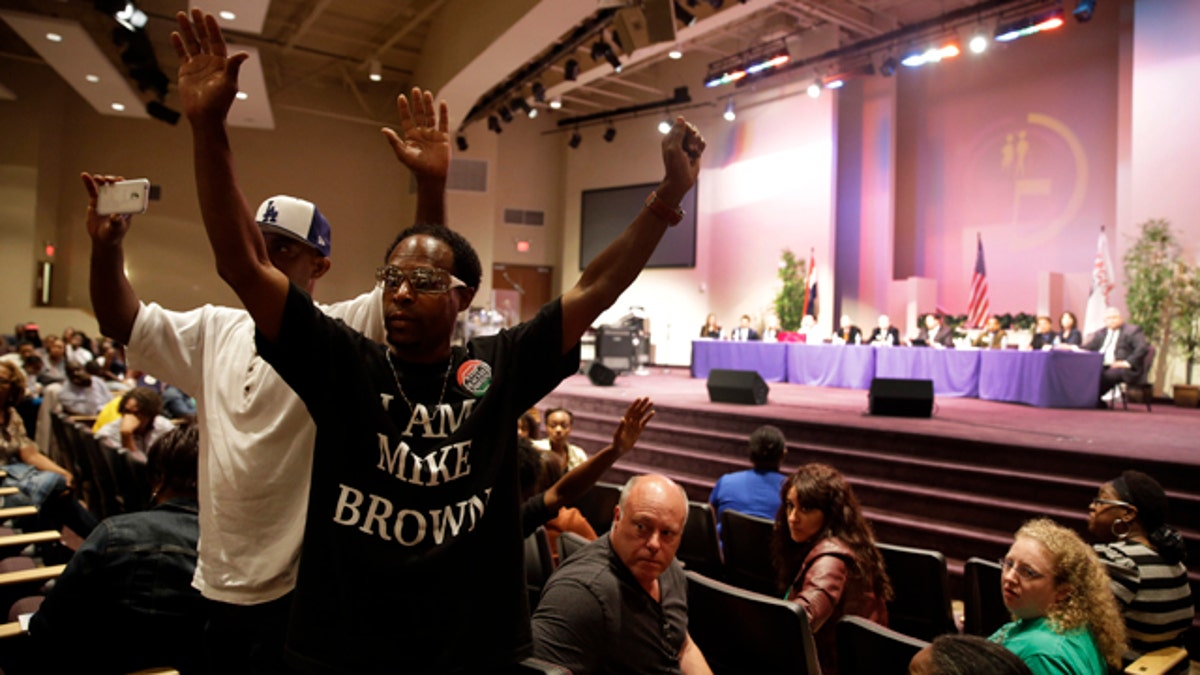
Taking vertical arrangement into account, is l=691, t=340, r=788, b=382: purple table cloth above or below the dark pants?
above

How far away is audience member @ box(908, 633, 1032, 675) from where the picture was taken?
1285 mm

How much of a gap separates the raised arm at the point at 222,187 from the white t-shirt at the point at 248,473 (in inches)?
13.1

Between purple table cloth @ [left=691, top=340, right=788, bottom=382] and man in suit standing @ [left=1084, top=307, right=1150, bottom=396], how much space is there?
149 inches

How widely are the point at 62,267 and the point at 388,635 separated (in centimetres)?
1515

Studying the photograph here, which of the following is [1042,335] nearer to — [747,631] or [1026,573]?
[1026,573]

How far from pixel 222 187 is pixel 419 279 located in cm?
29

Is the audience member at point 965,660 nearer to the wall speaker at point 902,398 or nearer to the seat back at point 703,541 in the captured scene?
the seat back at point 703,541

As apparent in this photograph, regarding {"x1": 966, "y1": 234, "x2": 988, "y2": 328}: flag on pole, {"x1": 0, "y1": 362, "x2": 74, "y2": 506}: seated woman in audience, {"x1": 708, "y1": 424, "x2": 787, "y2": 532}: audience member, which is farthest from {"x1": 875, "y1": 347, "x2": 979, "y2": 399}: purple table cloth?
{"x1": 0, "y1": 362, "x2": 74, "y2": 506}: seated woman in audience

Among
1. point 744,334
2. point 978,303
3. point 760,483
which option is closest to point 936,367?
point 978,303

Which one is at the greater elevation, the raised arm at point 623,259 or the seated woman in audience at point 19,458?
the raised arm at point 623,259

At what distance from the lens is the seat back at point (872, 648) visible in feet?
5.44

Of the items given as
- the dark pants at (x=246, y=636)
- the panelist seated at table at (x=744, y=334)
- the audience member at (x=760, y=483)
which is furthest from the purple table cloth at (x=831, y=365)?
the dark pants at (x=246, y=636)

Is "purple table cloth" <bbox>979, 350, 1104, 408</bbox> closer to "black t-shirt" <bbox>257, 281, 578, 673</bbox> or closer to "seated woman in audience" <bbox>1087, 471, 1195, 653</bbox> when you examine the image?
"seated woman in audience" <bbox>1087, 471, 1195, 653</bbox>

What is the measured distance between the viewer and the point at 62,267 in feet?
42.8
